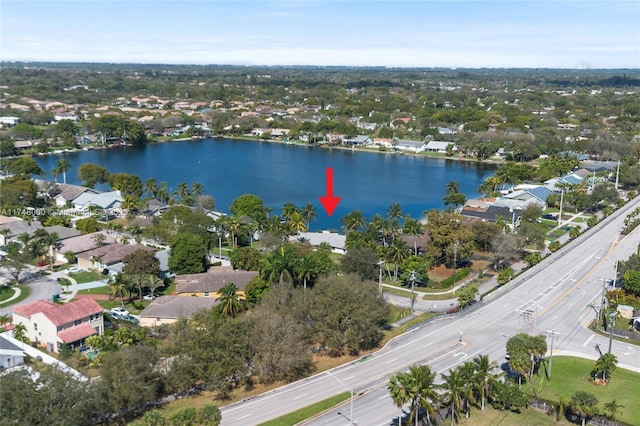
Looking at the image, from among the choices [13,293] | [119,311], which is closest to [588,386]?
[119,311]

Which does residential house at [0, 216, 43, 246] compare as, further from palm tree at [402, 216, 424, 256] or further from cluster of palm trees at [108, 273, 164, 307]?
palm tree at [402, 216, 424, 256]

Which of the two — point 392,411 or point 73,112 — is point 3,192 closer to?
point 392,411

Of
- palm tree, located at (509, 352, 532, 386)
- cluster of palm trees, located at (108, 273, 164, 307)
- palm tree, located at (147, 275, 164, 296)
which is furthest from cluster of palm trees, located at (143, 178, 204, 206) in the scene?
palm tree, located at (509, 352, 532, 386)

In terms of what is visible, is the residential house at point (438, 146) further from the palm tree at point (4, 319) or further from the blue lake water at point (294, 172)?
the palm tree at point (4, 319)

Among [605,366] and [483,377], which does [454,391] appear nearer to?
[483,377]

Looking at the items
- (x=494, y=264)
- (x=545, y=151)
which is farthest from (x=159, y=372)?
(x=545, y=151)
